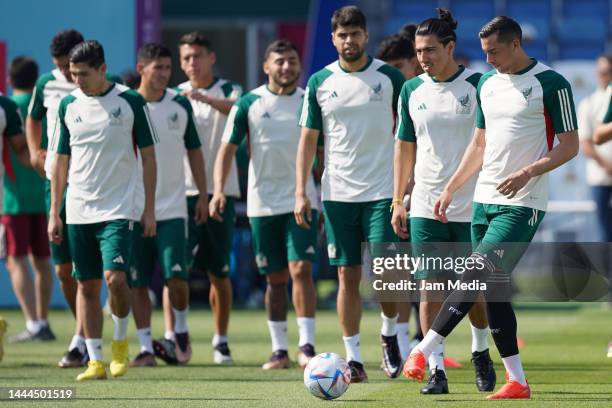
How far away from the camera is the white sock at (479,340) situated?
9555 mm


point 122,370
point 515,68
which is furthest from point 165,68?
point 515,68

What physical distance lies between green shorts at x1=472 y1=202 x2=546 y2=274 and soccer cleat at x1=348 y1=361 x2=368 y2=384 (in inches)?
70.4

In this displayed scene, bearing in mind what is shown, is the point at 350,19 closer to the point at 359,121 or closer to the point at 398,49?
the point at 359,121

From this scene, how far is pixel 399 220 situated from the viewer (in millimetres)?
9758

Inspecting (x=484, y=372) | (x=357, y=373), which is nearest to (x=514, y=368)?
(x=484, y=372)

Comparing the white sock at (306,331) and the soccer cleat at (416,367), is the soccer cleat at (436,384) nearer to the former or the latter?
the soccer cleat at (416,367)

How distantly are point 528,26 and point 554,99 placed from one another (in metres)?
20.7

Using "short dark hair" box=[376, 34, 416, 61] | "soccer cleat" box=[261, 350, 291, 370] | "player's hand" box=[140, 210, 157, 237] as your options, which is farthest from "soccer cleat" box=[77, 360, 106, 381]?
"short dark hair" box=[376, 34, 416, 61]

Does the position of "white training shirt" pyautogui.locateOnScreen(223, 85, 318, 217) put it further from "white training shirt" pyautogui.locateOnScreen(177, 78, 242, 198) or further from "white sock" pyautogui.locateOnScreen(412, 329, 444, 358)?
"white sock" pyautogui.locateOnScreen(412, 329, 444, 358)

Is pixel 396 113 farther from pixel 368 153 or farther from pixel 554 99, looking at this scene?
pixel 554 99

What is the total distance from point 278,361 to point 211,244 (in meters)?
1.41

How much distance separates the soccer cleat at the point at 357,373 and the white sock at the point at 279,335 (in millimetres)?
1317

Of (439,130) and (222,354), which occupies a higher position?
(439,130)

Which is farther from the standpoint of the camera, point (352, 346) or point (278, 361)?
point (278, 361)
